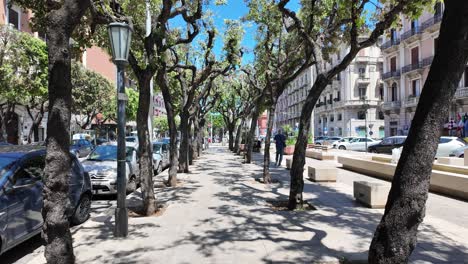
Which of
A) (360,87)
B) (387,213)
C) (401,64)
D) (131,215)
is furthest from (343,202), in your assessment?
(360,87)

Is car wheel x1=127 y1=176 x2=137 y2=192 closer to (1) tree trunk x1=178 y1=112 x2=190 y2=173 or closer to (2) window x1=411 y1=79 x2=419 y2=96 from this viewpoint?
(1) tree trunk x1=178 y1=112 x2=190 y2=173

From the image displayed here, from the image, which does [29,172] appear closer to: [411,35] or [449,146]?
[449,146]

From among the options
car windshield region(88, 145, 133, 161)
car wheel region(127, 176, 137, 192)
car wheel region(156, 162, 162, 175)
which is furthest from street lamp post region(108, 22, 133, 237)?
car wheel region(156, 162, 162, 175)

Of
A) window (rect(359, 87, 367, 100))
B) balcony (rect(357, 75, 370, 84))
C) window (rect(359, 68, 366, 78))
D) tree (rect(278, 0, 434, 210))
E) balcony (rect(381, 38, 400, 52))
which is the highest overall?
balcony (rect(381, 38, 400, 52))

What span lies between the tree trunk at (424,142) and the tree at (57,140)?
3.38 metres

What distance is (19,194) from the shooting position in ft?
18.3

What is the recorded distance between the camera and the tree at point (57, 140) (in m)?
4.25

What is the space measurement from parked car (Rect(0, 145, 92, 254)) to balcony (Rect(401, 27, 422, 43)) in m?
40.1

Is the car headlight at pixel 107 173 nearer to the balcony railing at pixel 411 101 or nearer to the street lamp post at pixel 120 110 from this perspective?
the street lamp post at pixel 120 110

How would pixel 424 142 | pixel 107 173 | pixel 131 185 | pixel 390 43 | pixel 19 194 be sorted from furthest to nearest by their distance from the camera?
pixel 390 43 < pixel 131 185 < pixel 107 173 < pixel 19 194 < pixel 424 142

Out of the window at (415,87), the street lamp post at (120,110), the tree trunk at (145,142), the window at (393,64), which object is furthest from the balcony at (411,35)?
the street lamp post at (120,110)

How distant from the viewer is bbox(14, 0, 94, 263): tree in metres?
4.25

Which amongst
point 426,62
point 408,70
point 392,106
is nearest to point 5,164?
point 426,62

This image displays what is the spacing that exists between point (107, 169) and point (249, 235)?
19.4 feet
